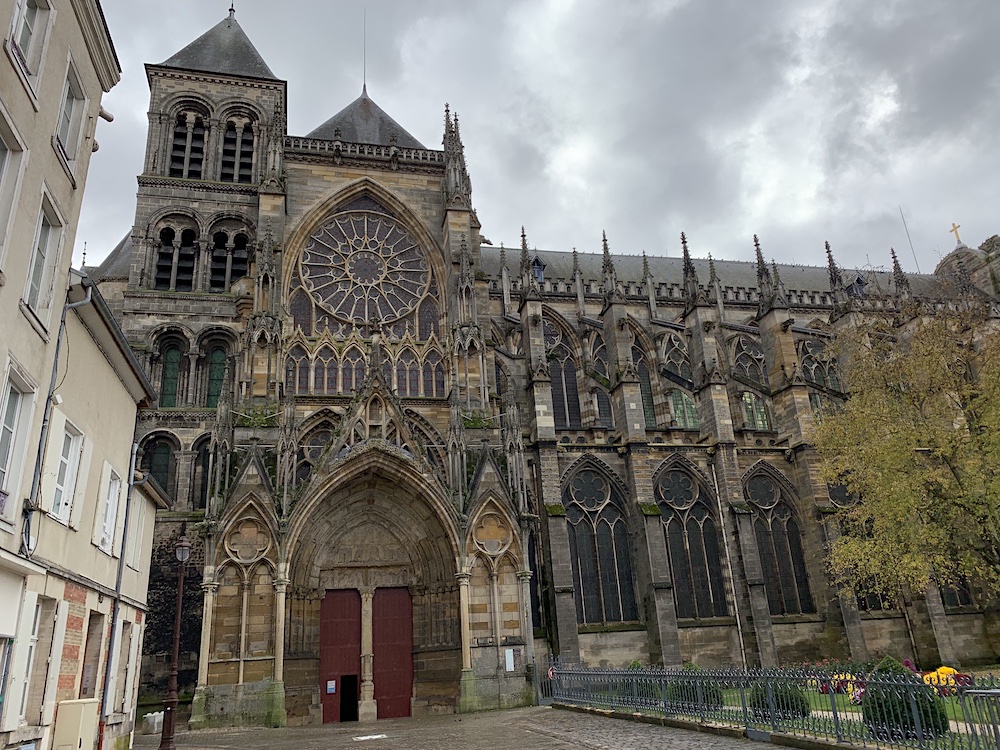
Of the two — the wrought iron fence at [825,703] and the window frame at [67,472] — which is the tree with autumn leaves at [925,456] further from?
the window frame at [67,472]

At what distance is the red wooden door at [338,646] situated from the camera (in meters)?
20.2

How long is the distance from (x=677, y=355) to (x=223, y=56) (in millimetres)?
25005

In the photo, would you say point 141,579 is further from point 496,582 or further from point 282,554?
point 496,582

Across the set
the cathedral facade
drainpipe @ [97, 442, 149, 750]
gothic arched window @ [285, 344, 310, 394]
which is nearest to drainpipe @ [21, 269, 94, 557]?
drainpipe @ [97, 442, 149, 750]

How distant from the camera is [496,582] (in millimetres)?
20078

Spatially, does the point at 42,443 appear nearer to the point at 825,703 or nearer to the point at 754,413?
the point at 825,703

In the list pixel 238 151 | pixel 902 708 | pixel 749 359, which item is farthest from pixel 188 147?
pixel 902 708

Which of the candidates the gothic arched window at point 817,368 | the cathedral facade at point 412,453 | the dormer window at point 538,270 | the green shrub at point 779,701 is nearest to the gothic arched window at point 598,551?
the cathedral facade at point 412,453

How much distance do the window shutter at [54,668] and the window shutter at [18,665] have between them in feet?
2.79

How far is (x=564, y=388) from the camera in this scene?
104ft

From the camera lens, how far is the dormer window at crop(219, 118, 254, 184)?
30328mm

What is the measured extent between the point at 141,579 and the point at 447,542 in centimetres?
788

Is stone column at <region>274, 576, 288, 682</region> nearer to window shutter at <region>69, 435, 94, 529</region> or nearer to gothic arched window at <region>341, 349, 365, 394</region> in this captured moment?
gothic arched window at <region>341, 349, 365, 394</region>

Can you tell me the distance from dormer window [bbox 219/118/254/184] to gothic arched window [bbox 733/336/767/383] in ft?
79.8
